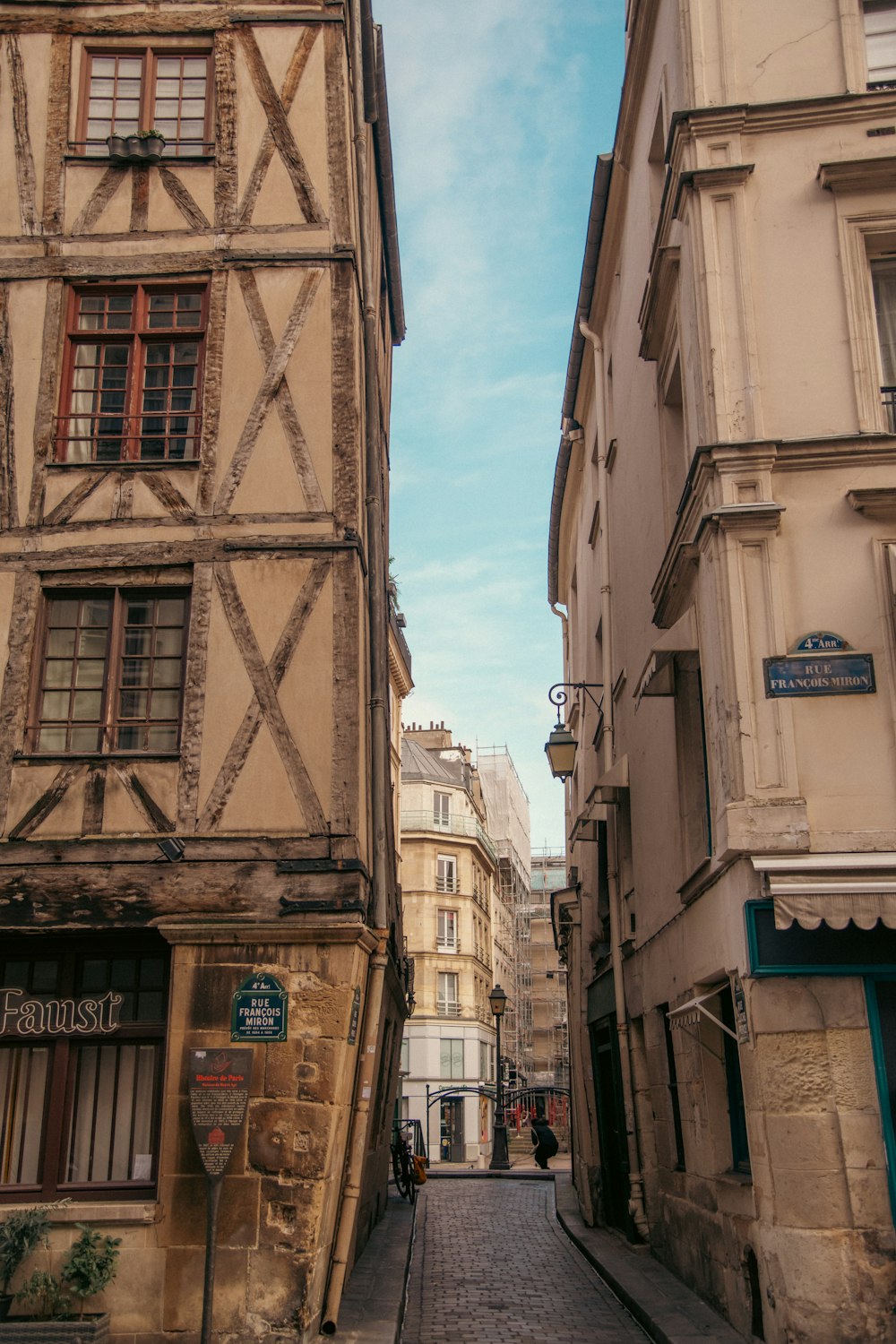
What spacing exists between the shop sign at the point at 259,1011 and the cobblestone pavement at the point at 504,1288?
93.4 inches

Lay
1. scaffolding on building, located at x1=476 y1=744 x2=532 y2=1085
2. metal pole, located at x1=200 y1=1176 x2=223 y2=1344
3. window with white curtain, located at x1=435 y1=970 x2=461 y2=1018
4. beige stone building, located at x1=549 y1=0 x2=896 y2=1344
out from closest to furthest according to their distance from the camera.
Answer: beige stone building, located at x1=549 y1=0 x2=896 y2=1344 → metal pole, located at x1=200 y1=1176 x2=223 y2=1344 → window with white curtain, located at x1=435 y1=970 x2=461 y2=1018 → scaffolding on building, located at x1=476 y1=744 x2=532 y2=1085

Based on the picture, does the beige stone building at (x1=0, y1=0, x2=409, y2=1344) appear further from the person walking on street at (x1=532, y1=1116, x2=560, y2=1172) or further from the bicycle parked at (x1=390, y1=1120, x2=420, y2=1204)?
the person walking on street at (x1=532, y1=1116, x2=560, y2=1172)

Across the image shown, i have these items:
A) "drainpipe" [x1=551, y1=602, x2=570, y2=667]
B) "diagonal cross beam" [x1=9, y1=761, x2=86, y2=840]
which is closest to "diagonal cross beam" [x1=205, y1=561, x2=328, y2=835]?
"diagonal cross beam" [x1=9, y1=761, x2=86, y2=840]

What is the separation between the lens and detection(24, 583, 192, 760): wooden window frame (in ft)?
30.3

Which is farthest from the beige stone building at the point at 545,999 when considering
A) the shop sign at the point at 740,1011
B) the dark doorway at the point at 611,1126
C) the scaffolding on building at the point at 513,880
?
the shop sign at the point at 740,1011

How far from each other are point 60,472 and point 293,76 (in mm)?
3838

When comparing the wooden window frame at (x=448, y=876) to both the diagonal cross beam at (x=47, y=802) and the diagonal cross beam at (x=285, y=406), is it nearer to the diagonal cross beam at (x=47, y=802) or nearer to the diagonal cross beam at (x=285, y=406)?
the diagonal cross beam at (x=285, y=406)

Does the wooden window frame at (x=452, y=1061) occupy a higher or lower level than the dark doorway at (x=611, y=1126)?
higher

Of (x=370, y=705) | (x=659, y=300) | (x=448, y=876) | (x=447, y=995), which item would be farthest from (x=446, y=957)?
(x=659, y=300)

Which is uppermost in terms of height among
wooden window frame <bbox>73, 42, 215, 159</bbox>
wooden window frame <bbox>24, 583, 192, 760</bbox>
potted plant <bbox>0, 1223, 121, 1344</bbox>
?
wooden window frame <bbox>73, 42, 215, 159</bbox>

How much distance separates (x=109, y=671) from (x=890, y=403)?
18.9 ft

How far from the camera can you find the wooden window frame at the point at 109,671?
9242mm

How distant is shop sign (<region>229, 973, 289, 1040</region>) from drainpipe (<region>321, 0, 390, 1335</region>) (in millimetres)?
997

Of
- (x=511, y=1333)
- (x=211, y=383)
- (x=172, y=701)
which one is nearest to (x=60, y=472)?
(x=211, y=383)
